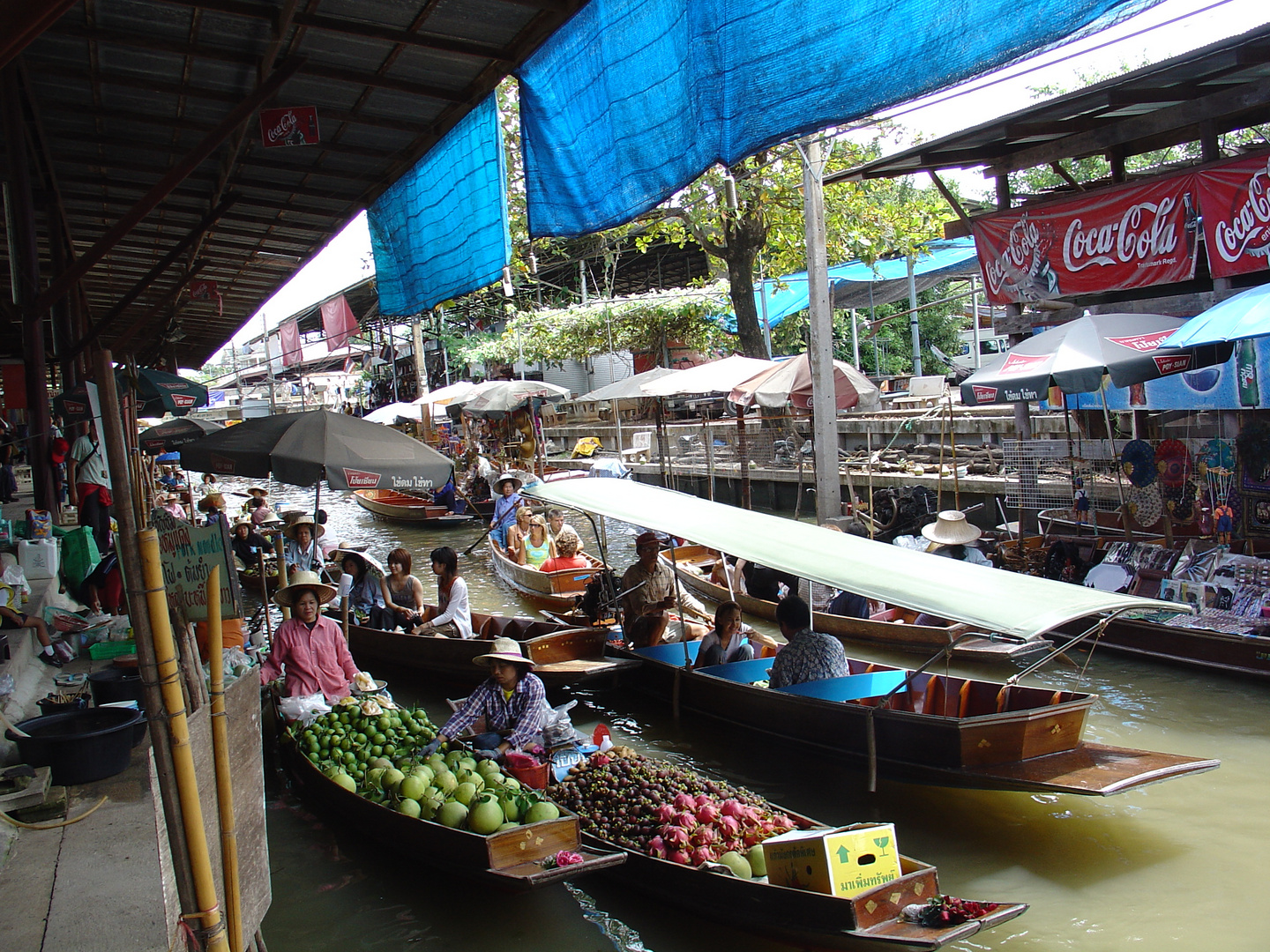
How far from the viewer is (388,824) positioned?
206 inches

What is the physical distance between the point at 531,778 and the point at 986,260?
9386mm

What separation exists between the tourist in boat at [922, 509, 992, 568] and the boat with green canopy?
333 centimetres

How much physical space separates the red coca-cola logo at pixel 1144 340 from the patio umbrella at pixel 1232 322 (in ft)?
1.62

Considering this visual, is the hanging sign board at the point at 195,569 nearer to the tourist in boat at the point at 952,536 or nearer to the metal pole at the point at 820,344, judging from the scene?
the tourist in boat at the point at 952,536

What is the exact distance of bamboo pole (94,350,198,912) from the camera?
2521mm

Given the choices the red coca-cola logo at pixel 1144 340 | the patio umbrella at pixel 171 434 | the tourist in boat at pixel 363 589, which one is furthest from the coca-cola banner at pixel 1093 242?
the patio umbrella at pixel 171 434

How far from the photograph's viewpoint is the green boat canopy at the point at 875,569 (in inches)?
206

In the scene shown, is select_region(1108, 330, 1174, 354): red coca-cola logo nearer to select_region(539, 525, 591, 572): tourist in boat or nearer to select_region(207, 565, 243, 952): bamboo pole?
select_region(539, 525, 591, 572): tourist in boat

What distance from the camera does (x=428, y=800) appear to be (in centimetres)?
516

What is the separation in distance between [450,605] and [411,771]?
3.68 metres

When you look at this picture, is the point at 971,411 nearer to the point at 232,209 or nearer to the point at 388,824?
the point at 232,209

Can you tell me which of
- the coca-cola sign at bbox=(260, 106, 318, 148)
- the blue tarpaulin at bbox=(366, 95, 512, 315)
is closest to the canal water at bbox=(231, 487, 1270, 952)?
the blue tarpaulin at bbox=(366, 95, 512, 315)

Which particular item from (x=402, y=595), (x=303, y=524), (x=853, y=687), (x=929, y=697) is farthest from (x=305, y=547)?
(x=929, y=697)

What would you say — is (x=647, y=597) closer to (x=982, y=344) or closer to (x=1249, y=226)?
(x=1249, y=226)
